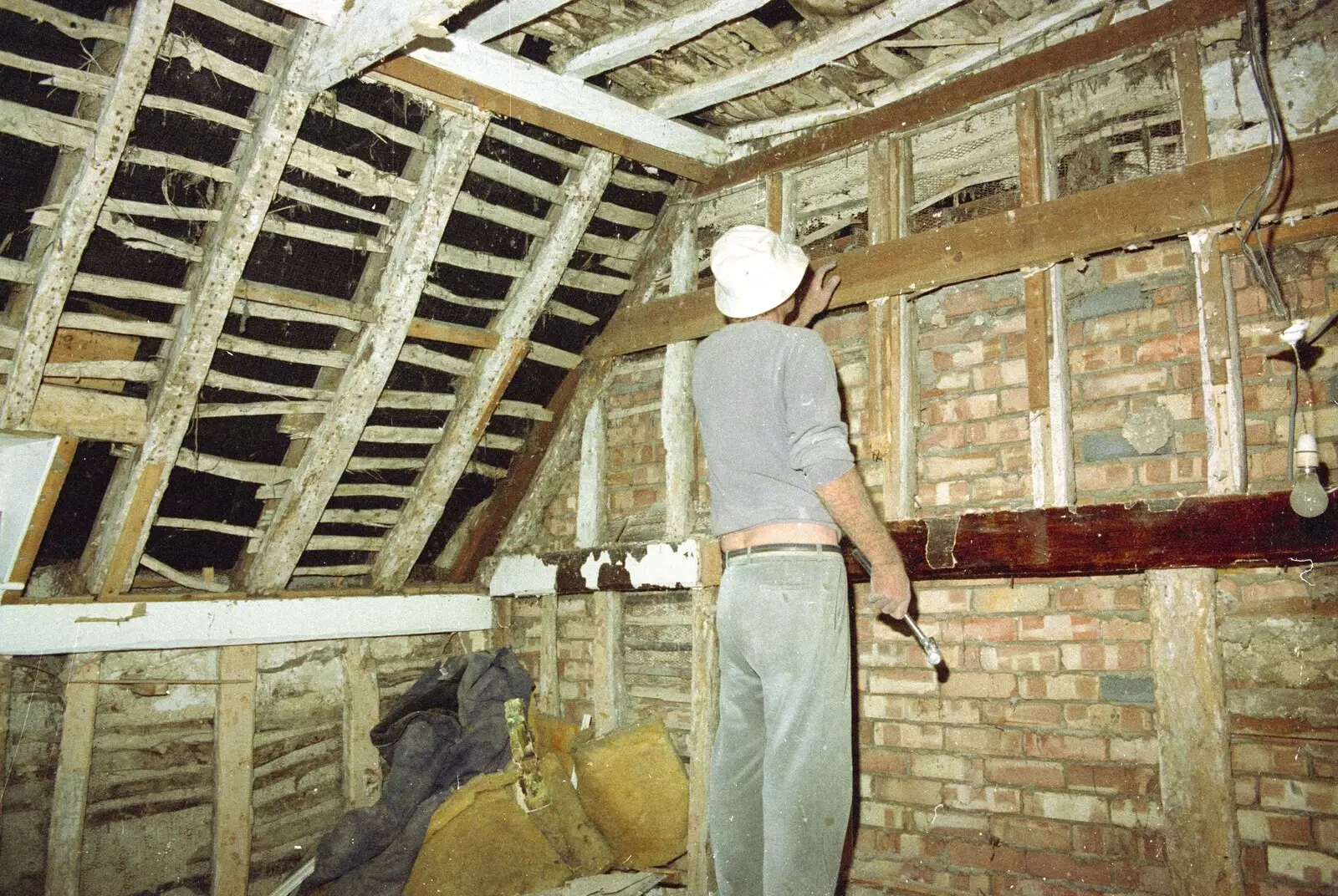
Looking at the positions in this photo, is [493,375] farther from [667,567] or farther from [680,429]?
[667,567]

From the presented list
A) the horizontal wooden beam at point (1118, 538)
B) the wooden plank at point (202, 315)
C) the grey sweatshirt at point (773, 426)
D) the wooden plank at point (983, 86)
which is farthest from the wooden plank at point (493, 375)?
the horizontal wooden beam at point (1118, 538)

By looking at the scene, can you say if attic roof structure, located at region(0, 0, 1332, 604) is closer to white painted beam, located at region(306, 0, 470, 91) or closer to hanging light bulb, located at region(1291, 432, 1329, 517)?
white painted beam, located at region(306, 0, 470, 91)

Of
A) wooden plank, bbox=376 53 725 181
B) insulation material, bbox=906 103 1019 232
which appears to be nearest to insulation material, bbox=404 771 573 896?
wooden plank, bbox=376 53 725 181

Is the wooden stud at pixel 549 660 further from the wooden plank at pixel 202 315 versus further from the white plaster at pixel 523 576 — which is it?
the wooden plank at pixel 202 315

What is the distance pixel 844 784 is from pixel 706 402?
904 millimetres

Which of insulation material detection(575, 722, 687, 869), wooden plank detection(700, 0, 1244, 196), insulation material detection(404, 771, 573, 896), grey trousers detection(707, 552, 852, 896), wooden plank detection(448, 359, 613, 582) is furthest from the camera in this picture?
wooden plank detection(448, 359, 613, 582)

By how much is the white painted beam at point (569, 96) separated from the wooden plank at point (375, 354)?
0.53ft

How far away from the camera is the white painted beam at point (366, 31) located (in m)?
1.97

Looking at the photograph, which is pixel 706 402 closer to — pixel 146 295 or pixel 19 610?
pixel 146 295

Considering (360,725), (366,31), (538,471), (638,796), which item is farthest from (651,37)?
(360,725)

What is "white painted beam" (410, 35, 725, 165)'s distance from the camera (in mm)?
2541

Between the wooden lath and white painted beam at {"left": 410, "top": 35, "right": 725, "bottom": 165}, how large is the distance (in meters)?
0.69

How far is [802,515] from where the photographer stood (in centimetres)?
186

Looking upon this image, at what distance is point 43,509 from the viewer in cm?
273
